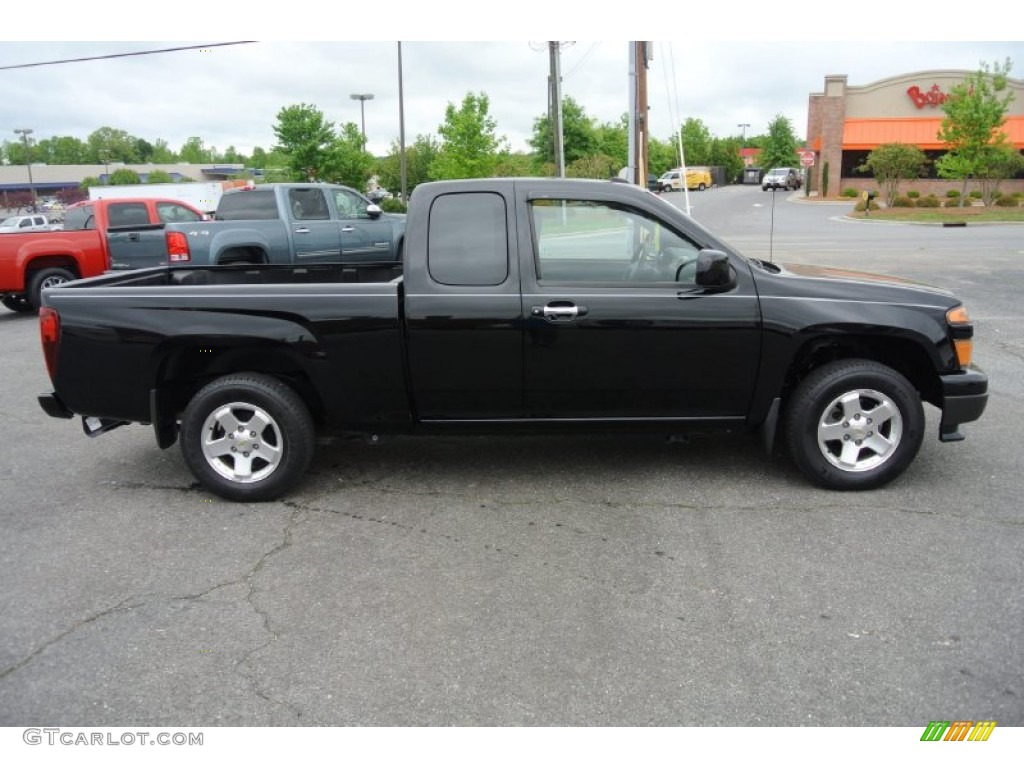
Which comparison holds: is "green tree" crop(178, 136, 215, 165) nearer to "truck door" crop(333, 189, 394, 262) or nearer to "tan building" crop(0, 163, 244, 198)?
"tan building" crop(0, 163, 244, 198)

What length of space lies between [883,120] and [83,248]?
51946mm

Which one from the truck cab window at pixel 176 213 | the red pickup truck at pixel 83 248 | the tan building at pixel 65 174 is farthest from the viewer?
the tan building at pixel 65 174

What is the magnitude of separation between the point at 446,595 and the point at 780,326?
2.44 meters

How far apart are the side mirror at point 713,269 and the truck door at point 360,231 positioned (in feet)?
32.7

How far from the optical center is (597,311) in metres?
4.84

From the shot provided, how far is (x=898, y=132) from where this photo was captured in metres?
52.7

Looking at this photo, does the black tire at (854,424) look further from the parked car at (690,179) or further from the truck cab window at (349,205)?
the parked car at (690,179)

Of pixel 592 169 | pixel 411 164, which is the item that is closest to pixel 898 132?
pixel 592 169

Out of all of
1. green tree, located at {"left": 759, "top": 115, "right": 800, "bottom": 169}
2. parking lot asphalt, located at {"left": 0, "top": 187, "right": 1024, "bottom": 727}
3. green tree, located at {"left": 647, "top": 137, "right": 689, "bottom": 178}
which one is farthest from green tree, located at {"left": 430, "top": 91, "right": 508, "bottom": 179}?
green tree, located at {"left": 759, "top": 115, "right": 800, "bottom": 169}

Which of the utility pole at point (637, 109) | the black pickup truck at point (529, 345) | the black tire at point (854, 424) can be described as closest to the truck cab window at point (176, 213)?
the utility pole at point (637, 109)

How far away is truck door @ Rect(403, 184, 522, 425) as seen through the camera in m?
4.85

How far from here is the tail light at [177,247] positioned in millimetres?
12234

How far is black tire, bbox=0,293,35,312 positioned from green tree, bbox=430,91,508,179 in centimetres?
1843

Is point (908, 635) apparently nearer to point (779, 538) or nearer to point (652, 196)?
point (779, 538)
